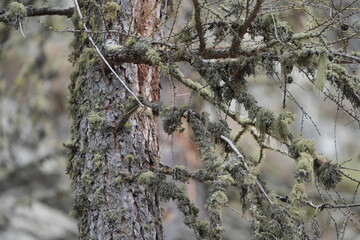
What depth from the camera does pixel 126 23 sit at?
398 centimetres

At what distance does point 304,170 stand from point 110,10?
165 cm

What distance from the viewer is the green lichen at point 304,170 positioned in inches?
112

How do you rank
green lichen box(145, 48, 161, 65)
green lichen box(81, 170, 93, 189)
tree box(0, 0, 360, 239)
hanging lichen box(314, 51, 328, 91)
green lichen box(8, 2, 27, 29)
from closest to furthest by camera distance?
hanging lichen box(314, 51, 328, 91) < tree box(0, 0, 360, 239) < green lichen box(145, 48, 161, 65) < green lichen box(81, 170, 93, 189) < green lichen box(8, 2, 27, 29)

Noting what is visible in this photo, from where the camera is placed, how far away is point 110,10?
388 cm

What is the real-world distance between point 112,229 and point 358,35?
1580 mm

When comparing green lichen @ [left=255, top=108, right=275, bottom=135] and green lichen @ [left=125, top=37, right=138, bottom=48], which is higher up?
green lichen @ [left=125, top=37, right=138, bottom=48]

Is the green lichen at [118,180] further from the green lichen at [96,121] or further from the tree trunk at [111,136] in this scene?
the green lichen at [96,121]

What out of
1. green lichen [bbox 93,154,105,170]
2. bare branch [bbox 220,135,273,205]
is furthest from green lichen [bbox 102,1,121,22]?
bare branch [bbox 220,135,273,205]

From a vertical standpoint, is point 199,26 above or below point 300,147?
above

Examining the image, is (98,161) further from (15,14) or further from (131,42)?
(15,14)

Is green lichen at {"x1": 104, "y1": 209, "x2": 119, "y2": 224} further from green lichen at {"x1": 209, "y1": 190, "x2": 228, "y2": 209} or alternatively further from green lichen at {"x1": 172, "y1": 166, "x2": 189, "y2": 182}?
green lichen at {"x1": 209, "y1": 190, "x2": 228, "y2": 209}

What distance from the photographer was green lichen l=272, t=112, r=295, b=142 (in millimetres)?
2998

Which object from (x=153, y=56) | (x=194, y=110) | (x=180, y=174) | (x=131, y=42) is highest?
(x=131, y=42)

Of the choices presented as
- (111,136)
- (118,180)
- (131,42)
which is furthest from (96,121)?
(131,42)
